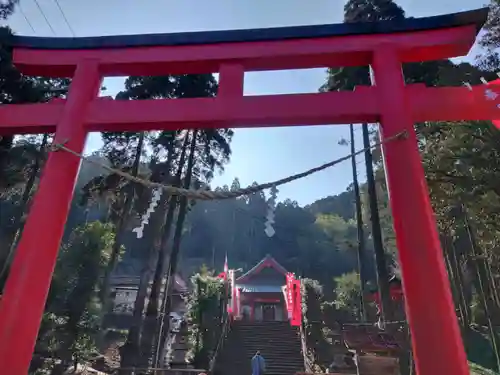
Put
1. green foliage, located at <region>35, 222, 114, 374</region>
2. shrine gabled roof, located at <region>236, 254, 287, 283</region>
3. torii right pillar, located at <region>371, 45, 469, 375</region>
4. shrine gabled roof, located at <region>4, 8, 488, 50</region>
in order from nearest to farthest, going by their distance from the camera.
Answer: torii right pillar, located at <region>371, 45, 469, 375</region>, shrine gabled roof, located at <region>4, 8, 488, 50</region>, green foliage, located at <region>35, 222, 114, 374</region>, shrine gabled roof, located at <region>236, 254, 287, 283</region>

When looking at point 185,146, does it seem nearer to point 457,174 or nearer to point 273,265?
point 457,174

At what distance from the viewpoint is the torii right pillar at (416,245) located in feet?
8.52

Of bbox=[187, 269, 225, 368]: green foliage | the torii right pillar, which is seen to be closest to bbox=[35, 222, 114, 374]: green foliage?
bbox=[187, 269, 225, 368]: green foliage

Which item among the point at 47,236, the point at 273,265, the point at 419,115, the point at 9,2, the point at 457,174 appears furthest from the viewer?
the point at 273,265

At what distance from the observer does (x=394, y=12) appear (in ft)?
50.6

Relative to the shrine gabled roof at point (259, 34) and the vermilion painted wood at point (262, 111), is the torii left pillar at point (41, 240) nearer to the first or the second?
the vermilion painted wood at point (262, 111)

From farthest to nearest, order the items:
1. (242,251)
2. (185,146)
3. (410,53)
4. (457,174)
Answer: (242,251) → (185,146) → (457,174) → (410,53)

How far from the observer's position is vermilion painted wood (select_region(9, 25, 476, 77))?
12.6ft

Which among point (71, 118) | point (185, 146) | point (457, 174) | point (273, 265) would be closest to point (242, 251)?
point (273, 265)

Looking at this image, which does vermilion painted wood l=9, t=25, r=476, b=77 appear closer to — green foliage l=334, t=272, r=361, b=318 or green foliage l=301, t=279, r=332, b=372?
green foliage l=301, t=279, r=332, b=372

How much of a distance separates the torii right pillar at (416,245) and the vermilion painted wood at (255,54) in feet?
1.06

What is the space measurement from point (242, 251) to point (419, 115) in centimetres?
4954

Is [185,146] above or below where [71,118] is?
above

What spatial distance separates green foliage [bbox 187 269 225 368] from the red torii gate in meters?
13.7
